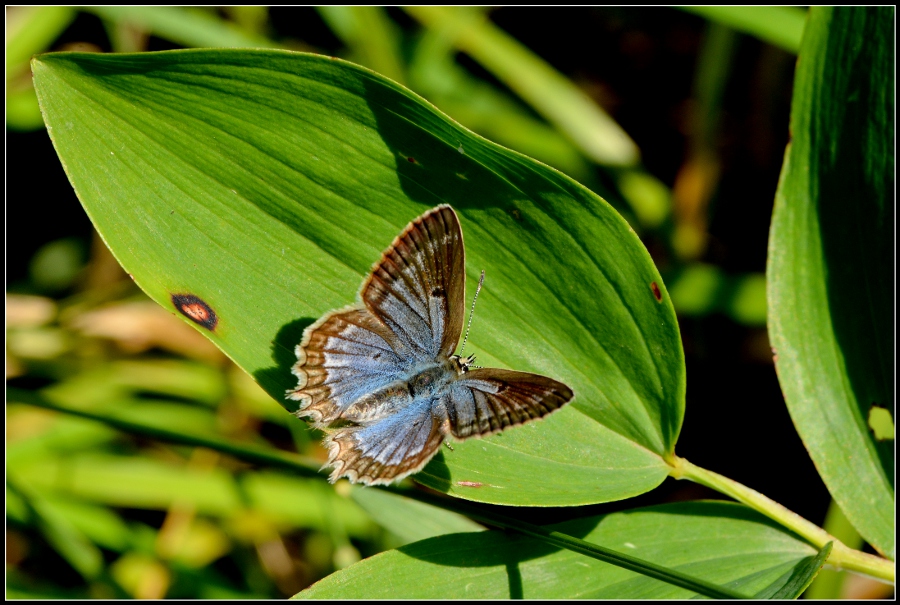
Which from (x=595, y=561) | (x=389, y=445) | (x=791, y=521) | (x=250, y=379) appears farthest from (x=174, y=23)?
(x=791, y=521)

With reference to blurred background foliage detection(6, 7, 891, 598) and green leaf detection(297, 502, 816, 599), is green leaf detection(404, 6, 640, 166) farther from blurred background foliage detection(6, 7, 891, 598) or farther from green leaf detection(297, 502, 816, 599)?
green leaf detection(297, 502, 816, 599)

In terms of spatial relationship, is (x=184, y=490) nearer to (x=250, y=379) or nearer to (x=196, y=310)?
(x=250, y=379)

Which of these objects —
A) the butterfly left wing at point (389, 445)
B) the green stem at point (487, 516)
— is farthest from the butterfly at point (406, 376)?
the green stem at point (487, 516)

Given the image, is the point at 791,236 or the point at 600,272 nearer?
the point at 600,272

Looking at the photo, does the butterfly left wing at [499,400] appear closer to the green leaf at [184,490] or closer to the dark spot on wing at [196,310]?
the dark spot on wing at [196,310]

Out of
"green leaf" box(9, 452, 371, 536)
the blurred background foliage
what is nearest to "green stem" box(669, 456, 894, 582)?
the blurred background foliage

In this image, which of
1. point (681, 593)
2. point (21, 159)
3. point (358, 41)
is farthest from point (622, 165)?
point (21, 159)

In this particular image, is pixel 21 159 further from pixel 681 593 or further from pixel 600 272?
pixel 681 593
